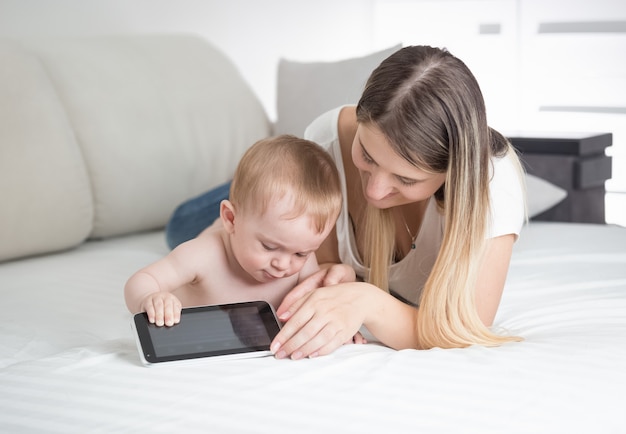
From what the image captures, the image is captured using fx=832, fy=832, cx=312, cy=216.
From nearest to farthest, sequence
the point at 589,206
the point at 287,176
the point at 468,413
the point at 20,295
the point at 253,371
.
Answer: the point at 468,413 → the point at 253,371 → the point at 287,176 → the point at 20,295 → the point at 589,206

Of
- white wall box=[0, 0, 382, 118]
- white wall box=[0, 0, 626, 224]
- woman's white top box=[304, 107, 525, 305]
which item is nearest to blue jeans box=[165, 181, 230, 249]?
woman's white top box=[304, 107, 525, 305]

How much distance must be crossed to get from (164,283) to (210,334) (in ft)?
0.65

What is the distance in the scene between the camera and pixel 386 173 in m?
1.26

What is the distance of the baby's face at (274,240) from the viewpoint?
49.4 inches

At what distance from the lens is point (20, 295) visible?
1.65 metres

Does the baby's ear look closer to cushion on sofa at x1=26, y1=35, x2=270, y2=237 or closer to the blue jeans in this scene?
the blue jeans

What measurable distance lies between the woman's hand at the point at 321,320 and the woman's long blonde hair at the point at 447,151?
112 millimetres

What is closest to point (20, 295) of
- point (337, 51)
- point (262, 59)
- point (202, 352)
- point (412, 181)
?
point (202, 352)

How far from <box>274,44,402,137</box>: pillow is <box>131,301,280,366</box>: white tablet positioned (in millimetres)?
1033

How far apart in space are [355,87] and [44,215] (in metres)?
0.83

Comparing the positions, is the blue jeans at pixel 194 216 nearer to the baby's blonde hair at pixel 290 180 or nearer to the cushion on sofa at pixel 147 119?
the cushion on sofa at pixel 147 119

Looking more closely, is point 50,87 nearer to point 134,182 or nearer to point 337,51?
point 134,182

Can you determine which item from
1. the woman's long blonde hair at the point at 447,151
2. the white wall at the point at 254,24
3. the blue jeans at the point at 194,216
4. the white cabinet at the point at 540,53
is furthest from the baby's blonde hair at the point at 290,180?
the white cabinet at the point at 540,53

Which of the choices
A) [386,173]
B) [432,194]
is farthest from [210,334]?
[432,194]
